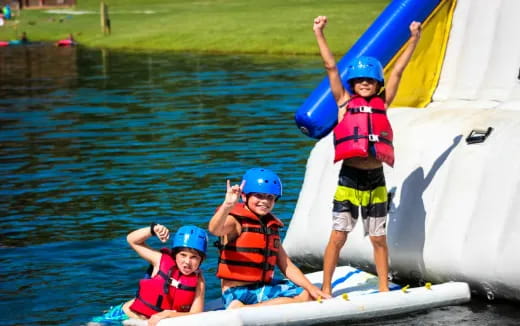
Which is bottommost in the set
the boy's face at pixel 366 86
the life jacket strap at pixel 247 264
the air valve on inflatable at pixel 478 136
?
the life jacket strap at pixel 247 264

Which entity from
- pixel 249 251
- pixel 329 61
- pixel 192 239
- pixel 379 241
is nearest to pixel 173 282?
pixel 192 239

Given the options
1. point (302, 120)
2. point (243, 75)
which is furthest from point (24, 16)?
point (302, 120)

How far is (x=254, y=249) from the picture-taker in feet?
26.6

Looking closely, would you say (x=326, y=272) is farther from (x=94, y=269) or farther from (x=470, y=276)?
(x=94, y=269)

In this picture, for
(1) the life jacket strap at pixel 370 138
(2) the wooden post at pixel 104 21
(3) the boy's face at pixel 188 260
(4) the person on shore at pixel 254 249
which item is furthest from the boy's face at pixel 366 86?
(2) the wooden post at pixel 104 21

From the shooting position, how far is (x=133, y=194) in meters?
14.0

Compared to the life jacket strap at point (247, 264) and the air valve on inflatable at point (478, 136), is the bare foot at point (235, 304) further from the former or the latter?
the air valve on inflatable at point (478, 136)

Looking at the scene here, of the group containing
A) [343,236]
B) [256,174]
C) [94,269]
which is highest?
[256,174]

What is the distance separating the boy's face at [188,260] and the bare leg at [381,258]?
140cm

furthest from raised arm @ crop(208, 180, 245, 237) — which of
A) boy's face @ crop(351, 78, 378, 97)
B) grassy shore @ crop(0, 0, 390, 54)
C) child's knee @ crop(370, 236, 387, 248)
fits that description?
grassy shore @ crop(0, 0, 390, 54)

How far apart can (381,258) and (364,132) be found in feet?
3.26

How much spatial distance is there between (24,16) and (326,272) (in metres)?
62.1

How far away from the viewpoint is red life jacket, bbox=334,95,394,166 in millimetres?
8180

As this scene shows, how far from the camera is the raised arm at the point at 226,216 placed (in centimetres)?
740
